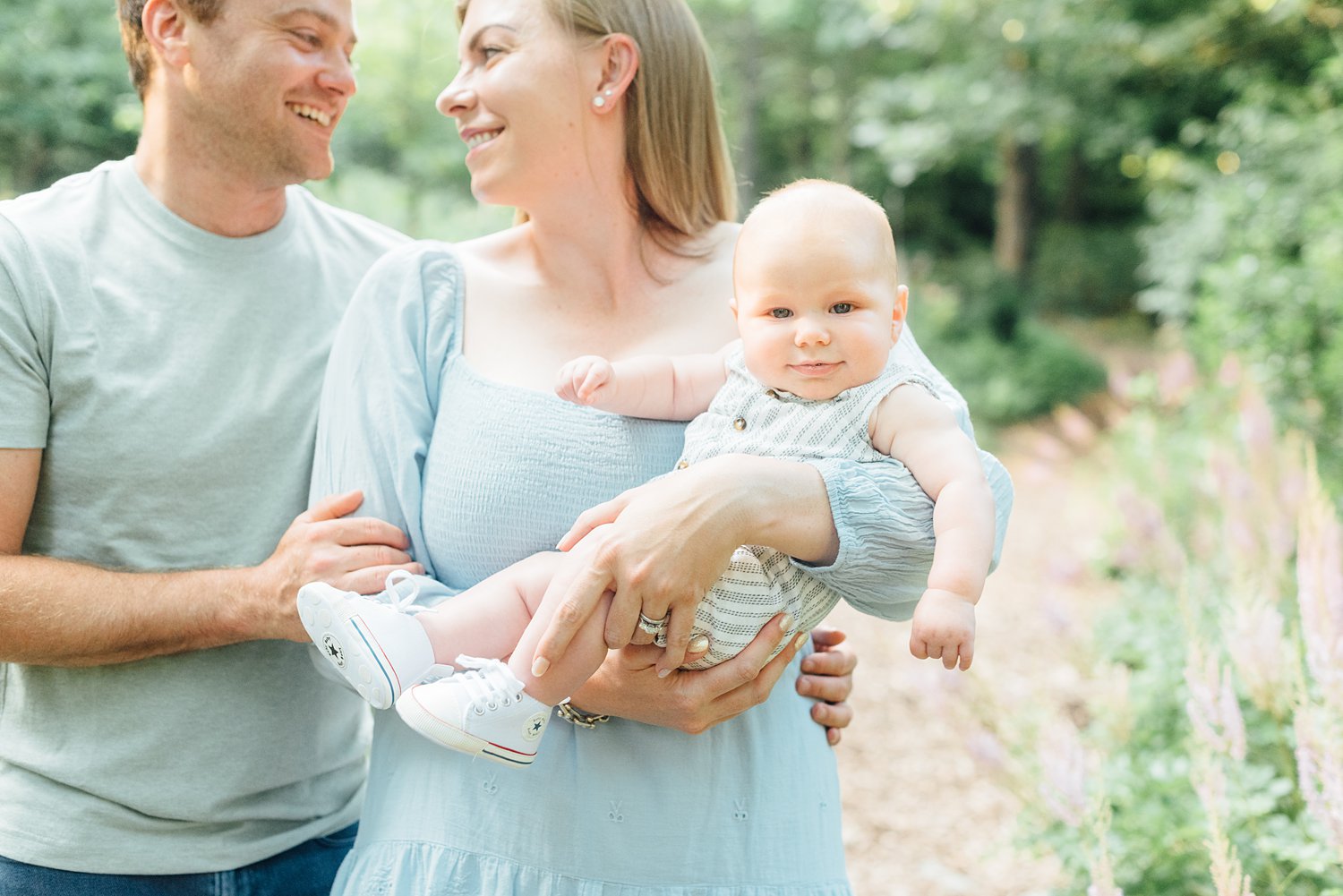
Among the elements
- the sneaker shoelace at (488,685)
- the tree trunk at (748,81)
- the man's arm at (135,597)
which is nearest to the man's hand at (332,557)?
the man's arm at (135,597)

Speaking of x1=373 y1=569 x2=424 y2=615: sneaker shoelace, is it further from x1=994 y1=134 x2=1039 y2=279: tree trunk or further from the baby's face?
x1=994 y1=134 x2=1039 y2=279: tree trunk

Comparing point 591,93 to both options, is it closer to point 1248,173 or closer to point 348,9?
point 348,9

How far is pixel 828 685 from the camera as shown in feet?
7.04

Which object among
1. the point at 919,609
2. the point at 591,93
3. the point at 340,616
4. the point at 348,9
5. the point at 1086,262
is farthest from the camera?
the point at 1086,262

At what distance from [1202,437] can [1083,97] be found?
6.57 metres

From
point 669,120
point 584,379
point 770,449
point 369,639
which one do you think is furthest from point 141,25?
point 770,449

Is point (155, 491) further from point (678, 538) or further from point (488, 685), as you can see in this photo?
point (678, 538)

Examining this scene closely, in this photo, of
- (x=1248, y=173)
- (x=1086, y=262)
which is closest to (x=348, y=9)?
(x=1248, y=173)

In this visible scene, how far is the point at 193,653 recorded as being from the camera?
2.17 m

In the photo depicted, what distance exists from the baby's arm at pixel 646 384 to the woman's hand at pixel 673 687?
40 cm

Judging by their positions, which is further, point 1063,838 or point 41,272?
point 1063,838

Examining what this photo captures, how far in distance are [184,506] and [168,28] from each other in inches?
37.3

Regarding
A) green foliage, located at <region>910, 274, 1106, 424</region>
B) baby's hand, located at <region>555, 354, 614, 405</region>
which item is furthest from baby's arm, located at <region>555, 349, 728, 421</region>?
green foliage, located at <region>910, 274, 1106, 424</region>

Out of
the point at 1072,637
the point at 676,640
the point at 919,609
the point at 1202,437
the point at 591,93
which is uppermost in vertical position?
the point at 591,93
